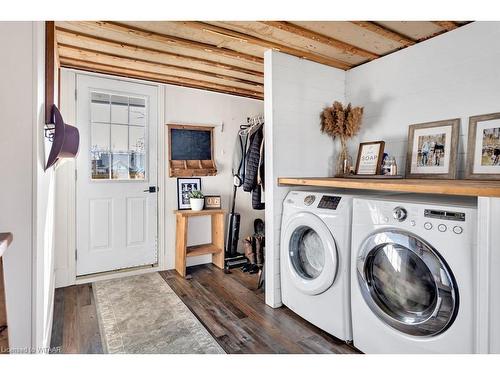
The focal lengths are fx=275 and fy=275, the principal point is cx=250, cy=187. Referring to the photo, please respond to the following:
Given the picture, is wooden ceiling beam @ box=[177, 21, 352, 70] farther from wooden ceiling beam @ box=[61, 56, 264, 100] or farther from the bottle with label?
wooden ceiling beam @ box=[61, 56, 264, 100]

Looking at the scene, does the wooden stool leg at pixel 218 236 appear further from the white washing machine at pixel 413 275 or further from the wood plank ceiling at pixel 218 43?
the white washing machine at pixel 413 275

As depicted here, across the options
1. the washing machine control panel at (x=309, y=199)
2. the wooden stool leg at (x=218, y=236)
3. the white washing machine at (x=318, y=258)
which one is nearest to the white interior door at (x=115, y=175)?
the wooden stool leg at (x=218, y=236)

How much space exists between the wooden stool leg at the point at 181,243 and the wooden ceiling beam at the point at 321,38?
208 centimetres

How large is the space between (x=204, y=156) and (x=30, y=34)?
241 cm

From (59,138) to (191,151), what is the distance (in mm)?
2072

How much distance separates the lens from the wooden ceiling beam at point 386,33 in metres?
1.90

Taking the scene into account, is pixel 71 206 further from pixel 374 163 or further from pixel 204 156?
pixel 374 163

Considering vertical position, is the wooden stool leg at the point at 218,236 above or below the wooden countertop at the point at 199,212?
below

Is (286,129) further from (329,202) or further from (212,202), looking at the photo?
(212,202)

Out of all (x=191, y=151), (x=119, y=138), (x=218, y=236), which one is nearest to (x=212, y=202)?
(x=218, y=236)

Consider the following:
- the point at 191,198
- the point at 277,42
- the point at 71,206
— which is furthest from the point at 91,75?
the point at 277,42

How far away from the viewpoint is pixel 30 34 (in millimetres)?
1077

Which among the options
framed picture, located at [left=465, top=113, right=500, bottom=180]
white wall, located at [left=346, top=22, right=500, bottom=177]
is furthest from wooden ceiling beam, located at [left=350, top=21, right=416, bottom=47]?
framed picture, located at [left=465, top=113, right=500, bottom=180]

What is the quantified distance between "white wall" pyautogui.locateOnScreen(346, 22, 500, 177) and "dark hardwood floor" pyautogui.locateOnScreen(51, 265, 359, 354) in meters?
1.59
